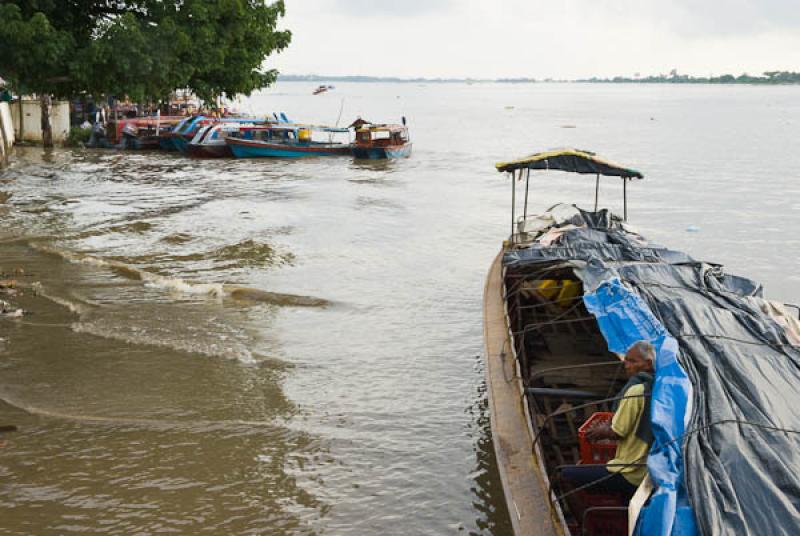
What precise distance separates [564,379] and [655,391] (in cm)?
355

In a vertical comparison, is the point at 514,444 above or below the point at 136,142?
below

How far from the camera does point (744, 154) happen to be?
4425cm

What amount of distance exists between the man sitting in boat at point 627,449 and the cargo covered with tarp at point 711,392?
0.26 metres

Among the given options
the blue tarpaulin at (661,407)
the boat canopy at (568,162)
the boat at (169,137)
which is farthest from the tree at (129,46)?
the boat at (169,137)

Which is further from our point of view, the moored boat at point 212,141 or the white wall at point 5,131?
the moored boat at point 212,141

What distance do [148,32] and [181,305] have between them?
17.7 feet

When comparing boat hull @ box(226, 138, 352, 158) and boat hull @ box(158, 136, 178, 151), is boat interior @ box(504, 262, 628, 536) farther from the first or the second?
boat hull @ box(158, 136, 178, 151)

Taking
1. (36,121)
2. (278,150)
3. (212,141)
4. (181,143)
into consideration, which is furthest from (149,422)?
(36,121)

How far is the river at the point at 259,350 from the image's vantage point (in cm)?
748

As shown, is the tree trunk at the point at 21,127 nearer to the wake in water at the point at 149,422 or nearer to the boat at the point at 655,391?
the wake in water at the point at 149,422

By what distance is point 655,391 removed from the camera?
17.3 feet

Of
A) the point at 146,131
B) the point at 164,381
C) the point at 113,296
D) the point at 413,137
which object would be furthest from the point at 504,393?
the point at 413,137

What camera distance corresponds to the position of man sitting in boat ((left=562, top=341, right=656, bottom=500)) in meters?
5.45

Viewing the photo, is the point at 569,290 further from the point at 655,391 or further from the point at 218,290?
the point at 218,290
